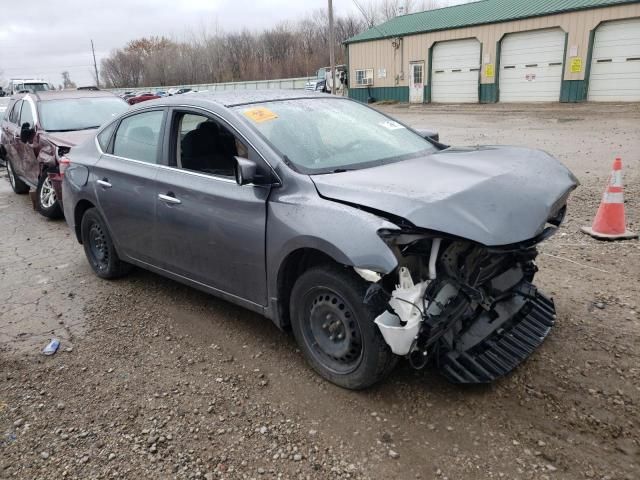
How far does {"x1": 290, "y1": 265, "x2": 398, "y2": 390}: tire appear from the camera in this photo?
9.50 ft

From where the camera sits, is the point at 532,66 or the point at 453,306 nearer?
the point at 453,306

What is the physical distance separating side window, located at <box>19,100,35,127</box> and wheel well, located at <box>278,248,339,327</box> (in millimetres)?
6917

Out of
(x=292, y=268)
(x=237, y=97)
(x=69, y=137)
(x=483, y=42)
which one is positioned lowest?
(x=292, y=268)

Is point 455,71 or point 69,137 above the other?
point 455,71

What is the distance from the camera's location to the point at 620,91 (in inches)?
902

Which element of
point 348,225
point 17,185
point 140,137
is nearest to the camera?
point 348,225

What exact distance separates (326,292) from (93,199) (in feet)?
9.45


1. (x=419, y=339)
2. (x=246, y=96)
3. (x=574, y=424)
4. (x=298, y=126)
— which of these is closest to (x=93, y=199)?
(x=246, y=96)

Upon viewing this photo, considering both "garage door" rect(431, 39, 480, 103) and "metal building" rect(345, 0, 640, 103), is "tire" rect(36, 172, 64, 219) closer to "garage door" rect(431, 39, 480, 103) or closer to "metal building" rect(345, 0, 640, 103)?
"metal building" rect(345, 0, 640, 103)

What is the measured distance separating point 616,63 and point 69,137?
75.7 feet

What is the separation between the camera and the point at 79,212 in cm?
528

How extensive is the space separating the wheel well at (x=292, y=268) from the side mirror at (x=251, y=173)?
19.5 inches

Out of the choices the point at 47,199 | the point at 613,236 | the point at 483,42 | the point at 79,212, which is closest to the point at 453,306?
the point at 613,236

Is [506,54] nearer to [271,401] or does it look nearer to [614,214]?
[614,214]
